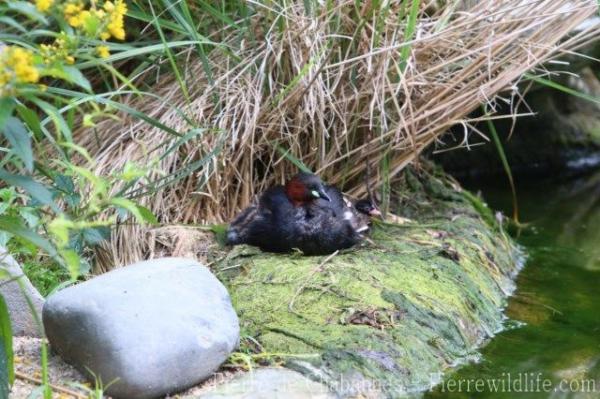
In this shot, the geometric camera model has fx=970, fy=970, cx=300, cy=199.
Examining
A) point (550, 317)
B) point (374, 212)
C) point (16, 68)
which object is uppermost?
point (16, 68)

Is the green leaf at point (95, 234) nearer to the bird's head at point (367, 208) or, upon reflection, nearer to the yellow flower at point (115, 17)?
the yellow flower at point (115, 17)

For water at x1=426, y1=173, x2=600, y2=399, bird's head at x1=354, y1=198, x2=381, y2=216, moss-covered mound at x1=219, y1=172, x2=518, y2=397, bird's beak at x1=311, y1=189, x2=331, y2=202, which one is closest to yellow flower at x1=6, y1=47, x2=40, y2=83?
moss-covered mound at x1=219, y1=172, x2=518, y2=397

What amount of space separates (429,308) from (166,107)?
194 centimetres

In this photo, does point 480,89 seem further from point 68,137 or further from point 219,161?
point 68,137

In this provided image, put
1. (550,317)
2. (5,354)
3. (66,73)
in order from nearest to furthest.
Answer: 1. (66,73)
2. (5,354)
3. (550,317)

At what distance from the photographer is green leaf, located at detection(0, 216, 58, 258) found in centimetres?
272

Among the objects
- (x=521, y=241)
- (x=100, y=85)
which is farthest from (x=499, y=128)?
(x=100, y=85)

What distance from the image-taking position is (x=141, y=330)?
11.0 ft

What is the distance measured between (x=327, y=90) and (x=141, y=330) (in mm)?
2326

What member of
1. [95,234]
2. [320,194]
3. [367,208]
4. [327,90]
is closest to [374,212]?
[367,208]

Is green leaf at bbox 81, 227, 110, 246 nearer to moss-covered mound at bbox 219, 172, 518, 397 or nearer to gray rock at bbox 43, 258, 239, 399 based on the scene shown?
gray rock at bbox 43, 258, 239, 399

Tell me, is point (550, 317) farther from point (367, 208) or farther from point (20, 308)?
point (20, 308)

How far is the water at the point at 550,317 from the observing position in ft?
13.4

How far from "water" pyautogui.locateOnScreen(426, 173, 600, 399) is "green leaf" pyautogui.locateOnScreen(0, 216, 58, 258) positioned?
5.87 ft
